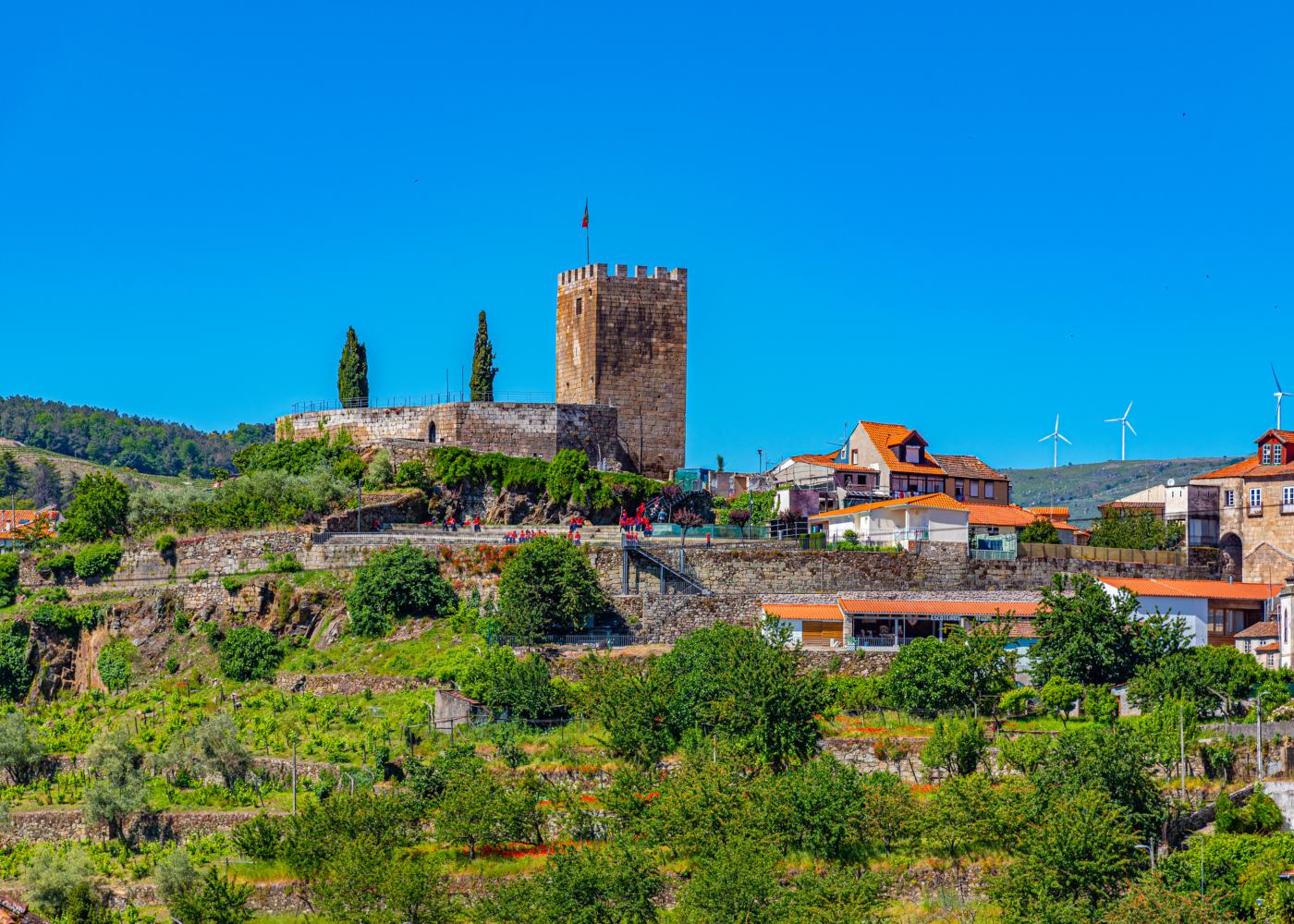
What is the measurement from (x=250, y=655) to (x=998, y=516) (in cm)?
2847

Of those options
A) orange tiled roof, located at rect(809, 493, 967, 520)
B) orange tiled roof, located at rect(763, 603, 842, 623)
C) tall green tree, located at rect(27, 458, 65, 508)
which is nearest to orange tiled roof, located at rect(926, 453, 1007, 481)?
orange tiled roof, located at rect(809, 493, 967, 520)

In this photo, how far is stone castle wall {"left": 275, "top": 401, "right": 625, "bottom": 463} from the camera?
76062mm

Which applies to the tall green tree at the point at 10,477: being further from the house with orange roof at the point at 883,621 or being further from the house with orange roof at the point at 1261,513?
the house with orange roof at the point at 1261,513

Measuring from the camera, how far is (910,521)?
68.9 m

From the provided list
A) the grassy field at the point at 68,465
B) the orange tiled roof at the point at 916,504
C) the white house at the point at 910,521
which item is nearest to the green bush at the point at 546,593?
the white house at the point at 910,521

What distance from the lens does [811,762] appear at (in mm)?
51312

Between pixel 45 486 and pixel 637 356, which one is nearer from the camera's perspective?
pixel 637 356

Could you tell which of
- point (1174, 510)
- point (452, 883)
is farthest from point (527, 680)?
point (1174, 510)

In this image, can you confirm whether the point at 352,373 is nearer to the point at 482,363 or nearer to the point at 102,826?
the point at 482,363

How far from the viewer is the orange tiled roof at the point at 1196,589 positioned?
205ft

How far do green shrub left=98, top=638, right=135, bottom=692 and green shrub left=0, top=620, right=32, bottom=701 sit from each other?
2524 mm

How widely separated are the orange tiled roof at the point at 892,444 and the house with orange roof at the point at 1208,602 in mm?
14410

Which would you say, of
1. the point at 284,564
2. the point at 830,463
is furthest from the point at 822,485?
the point at 284,564

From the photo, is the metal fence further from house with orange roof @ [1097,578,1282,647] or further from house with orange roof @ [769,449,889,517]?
house with orange roof @ [769,449,889,517]
